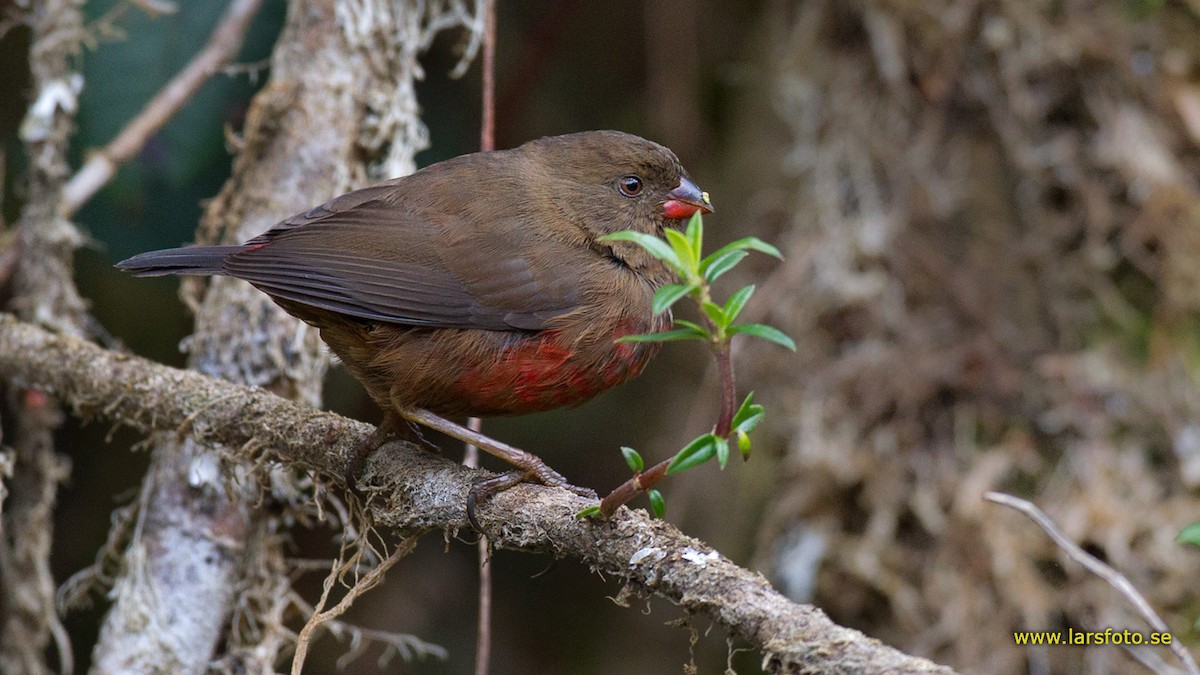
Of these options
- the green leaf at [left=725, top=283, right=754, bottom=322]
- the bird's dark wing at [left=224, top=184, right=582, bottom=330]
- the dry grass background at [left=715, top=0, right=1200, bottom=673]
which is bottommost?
the dry grass background at [left=715, top=0, right=1200, bottom=673]

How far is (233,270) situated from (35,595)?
1.32 meters

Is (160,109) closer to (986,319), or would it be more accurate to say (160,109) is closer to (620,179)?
(620,179)

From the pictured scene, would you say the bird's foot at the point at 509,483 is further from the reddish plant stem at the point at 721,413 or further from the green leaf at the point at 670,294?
the green leaf at the point at 670,294

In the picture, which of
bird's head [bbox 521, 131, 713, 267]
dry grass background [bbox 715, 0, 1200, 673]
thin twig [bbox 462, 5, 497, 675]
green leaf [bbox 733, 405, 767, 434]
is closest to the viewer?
green leaf [bbox 733, 405, 767, 434]

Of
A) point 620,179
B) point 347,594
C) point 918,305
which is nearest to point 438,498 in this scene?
point 347,594

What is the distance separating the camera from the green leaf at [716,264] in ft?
5.95

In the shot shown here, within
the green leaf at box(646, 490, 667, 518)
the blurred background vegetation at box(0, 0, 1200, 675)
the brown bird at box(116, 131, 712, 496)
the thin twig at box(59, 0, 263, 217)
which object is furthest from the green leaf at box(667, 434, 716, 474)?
the thin twig at box(59, 0, 263, 217)

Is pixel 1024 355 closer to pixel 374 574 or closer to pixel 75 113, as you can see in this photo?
pixel 374 574

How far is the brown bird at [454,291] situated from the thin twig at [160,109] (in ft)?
3.00

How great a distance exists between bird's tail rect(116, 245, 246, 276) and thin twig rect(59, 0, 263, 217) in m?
0.92

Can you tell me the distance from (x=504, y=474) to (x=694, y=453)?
0.65m

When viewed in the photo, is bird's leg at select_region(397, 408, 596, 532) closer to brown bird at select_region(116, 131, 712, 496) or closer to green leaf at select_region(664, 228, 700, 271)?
brown bird at select_region(116, 131, 712, 496)

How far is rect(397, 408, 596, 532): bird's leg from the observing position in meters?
2.18

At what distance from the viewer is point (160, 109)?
136 inches
